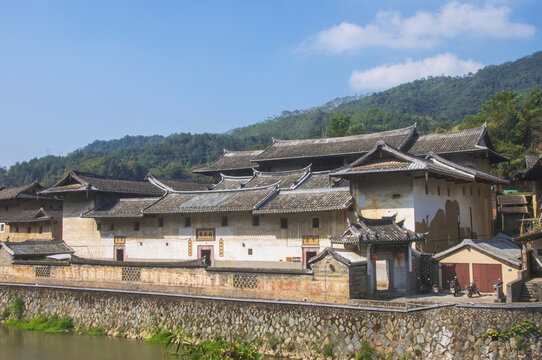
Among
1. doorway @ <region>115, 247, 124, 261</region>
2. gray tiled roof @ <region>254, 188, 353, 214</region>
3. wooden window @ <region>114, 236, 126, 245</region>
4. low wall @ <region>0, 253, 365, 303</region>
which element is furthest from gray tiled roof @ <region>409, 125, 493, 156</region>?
doorway @ <region>115, 247, 124, 261</region>

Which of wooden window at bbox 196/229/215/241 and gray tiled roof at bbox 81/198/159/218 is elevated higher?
gray tiled roof at bbox 81/198/159/218

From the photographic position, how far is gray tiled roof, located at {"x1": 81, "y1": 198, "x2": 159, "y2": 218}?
34094 millimetres

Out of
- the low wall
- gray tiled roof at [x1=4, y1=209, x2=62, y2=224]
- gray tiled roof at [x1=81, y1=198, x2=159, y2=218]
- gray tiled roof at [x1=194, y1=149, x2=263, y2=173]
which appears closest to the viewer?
the low wall

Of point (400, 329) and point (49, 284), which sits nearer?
point (400, 329)

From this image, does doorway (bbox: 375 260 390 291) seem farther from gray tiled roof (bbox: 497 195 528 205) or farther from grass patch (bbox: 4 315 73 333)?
gray tiled roof (bbox: 497 195 528 205)

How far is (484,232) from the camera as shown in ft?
109

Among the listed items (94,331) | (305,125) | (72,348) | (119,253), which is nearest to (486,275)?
(94,331)

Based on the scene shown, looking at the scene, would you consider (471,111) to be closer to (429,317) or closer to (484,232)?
(484,232)

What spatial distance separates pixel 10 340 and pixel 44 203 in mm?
24850

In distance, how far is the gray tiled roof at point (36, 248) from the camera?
3069 centimetres

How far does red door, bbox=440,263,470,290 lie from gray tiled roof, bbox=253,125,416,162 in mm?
14376

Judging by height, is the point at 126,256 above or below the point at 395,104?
below

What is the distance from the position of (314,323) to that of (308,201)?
1023 centimetres

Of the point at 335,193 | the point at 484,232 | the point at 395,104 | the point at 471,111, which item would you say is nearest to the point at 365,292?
the point at 335,193
